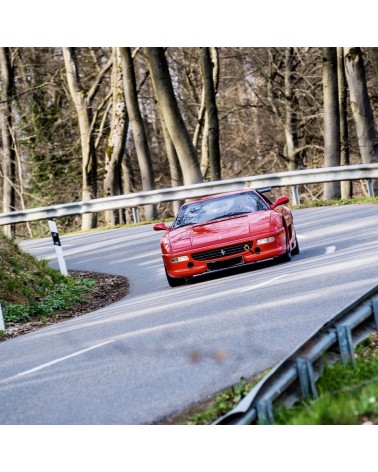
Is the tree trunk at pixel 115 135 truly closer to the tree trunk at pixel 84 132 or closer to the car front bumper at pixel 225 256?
the tree trunk at pixel 84 132

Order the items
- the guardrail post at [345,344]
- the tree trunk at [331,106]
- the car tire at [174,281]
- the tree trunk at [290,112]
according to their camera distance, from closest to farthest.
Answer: the guardrail post at [345,344] → the car tire at [174,281] → the tree trunk at [331,106] → the tree trunk at [290,112]

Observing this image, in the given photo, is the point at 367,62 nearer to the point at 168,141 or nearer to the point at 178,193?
the point at 168,141

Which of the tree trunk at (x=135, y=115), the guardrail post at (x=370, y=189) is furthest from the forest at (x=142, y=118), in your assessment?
the guardrail post at (x=370, y=189)

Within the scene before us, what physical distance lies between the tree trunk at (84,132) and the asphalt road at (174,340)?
22.4 metres

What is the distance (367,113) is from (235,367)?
22.2 m

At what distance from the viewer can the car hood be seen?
14648 mm

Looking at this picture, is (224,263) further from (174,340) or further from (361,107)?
(361,107)

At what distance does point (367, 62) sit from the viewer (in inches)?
1502

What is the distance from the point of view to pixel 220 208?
52.0 ft

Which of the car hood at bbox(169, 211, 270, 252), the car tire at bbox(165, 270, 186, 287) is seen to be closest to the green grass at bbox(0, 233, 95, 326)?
the car tire at bbox(165, 270, 186, 287)

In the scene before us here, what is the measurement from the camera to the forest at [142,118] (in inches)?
1438

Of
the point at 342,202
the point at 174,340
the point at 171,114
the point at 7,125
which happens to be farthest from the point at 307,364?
the point at 7,125


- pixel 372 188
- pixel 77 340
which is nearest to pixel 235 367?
pixel 77 340

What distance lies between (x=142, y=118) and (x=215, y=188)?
1411cm
